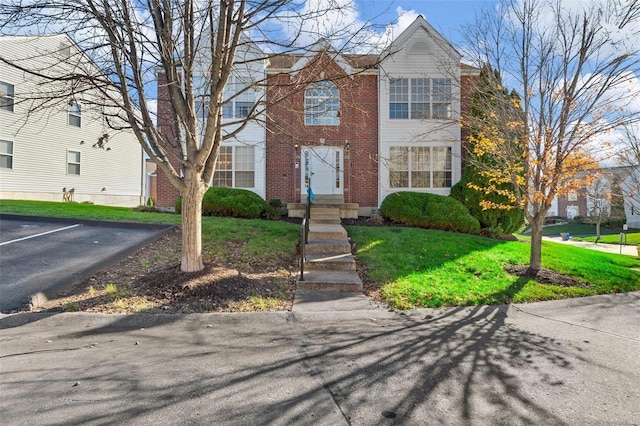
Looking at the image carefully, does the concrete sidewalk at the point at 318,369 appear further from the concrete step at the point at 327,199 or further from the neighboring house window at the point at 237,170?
the neighboring house window at the point at 237,170

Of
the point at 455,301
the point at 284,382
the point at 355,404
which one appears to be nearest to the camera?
the point at 355,404

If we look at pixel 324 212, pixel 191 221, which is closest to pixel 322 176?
pixel 324 212

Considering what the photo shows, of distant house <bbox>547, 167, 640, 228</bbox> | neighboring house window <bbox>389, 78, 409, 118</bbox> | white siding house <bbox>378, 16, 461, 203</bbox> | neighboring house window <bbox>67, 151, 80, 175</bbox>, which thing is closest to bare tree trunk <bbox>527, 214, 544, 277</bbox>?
white siding house <bbox>378, 16, 461, 203</bbox>

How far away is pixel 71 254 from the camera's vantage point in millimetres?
7625

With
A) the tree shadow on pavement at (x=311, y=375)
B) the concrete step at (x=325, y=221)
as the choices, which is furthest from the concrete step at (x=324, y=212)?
the tree shadow on pavement at (x=311, y=375)

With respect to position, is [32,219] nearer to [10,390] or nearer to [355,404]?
[10,390]

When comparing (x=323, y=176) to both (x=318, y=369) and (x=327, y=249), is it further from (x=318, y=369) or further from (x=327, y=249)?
(x=318, y=369)

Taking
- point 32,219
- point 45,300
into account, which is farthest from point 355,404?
point 32,219

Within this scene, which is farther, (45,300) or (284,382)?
(45,300)

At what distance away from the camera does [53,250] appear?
25.8ft

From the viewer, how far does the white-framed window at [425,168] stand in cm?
1490

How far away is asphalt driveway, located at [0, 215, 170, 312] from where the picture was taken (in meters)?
5.88

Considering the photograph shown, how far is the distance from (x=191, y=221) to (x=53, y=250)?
3949 mm

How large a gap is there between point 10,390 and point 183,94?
4899 millimetres
